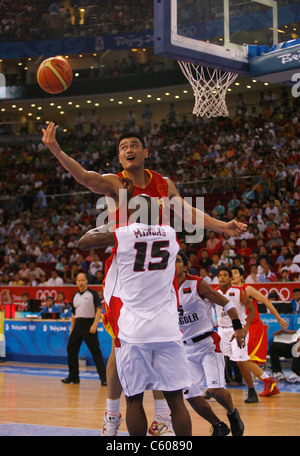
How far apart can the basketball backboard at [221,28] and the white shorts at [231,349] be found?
13.7 ft

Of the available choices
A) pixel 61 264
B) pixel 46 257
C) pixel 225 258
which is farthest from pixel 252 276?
pixel 46 257

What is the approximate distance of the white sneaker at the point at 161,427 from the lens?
5518 millimetres

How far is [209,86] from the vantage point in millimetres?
10156

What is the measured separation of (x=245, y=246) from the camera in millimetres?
17344

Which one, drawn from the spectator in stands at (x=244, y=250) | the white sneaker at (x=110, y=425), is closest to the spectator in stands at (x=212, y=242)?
the spectator in stands at (x=244, y=250)

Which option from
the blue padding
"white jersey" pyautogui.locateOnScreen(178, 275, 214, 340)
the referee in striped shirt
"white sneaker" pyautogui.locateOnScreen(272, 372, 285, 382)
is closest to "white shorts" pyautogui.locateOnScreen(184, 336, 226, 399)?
"white jersey" pyautogui.locateOnScreen(178, 275, 214, 340)

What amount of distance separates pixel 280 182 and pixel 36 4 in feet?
56.8

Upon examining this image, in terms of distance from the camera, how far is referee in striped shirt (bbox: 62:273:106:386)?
478 inches

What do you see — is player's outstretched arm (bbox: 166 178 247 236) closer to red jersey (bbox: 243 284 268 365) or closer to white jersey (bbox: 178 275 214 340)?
white jersey (bbox: 178 275 214 340)

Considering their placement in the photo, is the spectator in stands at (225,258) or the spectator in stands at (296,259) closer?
the spectator in stands at (296,259)

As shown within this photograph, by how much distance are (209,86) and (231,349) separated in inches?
164

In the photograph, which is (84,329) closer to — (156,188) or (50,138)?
(156,188)

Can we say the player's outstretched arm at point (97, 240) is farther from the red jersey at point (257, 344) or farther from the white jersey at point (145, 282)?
the red jersey at point (257, 344)
